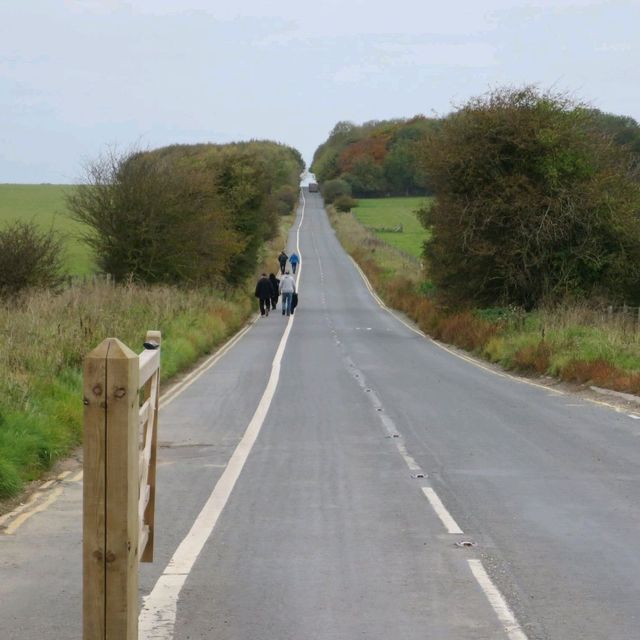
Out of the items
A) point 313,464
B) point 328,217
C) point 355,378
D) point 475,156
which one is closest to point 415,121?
point 328,217

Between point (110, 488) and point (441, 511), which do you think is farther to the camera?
point (441, 511)

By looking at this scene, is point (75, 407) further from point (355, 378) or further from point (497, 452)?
point (355, 378)

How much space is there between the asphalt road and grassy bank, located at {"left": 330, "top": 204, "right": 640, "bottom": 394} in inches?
172

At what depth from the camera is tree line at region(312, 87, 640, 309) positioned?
121ft

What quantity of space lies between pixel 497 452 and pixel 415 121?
159m

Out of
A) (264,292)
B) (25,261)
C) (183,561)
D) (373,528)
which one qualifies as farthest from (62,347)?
(264,292)

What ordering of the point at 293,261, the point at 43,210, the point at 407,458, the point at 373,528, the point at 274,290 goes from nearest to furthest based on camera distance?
the point at 373,528
the point at 407,458
the point at 274,290
the point at 293,261
the point at 43,210

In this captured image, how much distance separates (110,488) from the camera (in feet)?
13.5

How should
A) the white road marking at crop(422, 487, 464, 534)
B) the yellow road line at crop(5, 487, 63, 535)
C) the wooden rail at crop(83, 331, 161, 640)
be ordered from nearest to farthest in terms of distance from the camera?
the wooden rail at crop(83, 331, 161, 640)
the yellow road line at crop(5, 487, 63, 535)
the white road marking at crop(422, 487, 464, 534)

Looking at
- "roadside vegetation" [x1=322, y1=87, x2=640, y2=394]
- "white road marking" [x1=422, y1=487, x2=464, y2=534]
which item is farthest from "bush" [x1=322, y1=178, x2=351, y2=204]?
"white road marking" [x1=422, y1=487, x2=464, y2=534]

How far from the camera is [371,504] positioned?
32.9 feet

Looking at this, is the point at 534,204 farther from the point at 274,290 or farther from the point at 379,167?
the point at 379,167

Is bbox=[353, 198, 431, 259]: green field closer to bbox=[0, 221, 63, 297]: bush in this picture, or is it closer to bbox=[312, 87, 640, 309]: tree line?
bbox=[312, 87, 640, 309]: tree line

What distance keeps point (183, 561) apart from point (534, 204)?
100 feet
